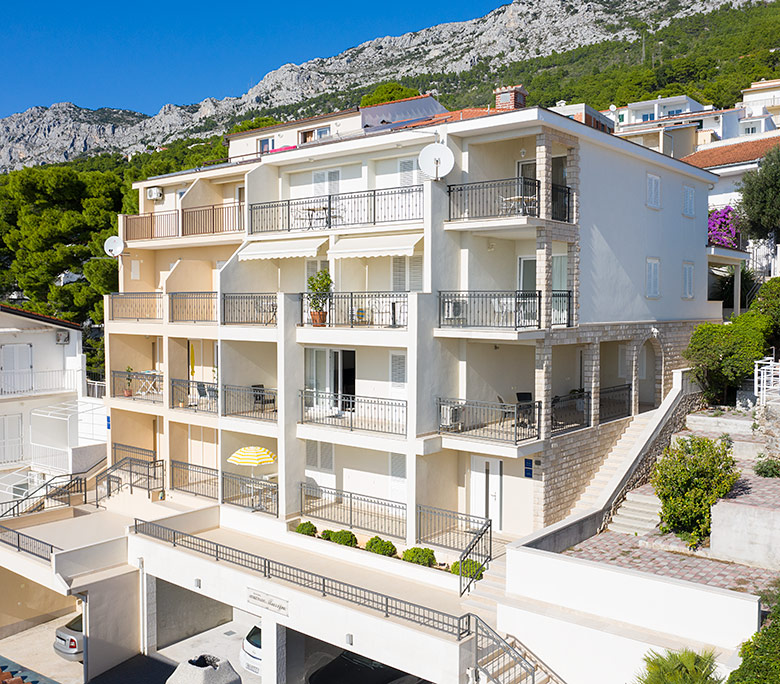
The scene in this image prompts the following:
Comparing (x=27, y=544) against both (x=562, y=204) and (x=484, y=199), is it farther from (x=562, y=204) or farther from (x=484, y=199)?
(x=562, y=204)

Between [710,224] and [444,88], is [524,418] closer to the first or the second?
[710,224]

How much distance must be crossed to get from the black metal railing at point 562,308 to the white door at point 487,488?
4997mm

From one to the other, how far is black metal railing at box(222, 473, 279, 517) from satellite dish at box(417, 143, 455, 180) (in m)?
12.1

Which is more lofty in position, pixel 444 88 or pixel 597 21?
pixel 597 21

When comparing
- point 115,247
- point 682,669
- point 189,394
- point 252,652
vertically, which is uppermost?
point 115,247

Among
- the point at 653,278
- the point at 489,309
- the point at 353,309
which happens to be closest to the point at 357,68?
the point at 653,278

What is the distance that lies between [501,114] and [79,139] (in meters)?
123

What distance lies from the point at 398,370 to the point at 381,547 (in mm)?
6140

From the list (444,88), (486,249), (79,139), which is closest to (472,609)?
(486,249)

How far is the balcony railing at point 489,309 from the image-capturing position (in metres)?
22.8

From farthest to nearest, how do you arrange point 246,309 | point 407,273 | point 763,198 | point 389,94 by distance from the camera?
point 389,94
point 763,198
point 246,309
point 407,273

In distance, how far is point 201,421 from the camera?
93.6ft

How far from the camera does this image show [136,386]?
3309cm

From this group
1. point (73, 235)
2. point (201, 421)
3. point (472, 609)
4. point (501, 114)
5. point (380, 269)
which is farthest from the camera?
point (73, 235)
